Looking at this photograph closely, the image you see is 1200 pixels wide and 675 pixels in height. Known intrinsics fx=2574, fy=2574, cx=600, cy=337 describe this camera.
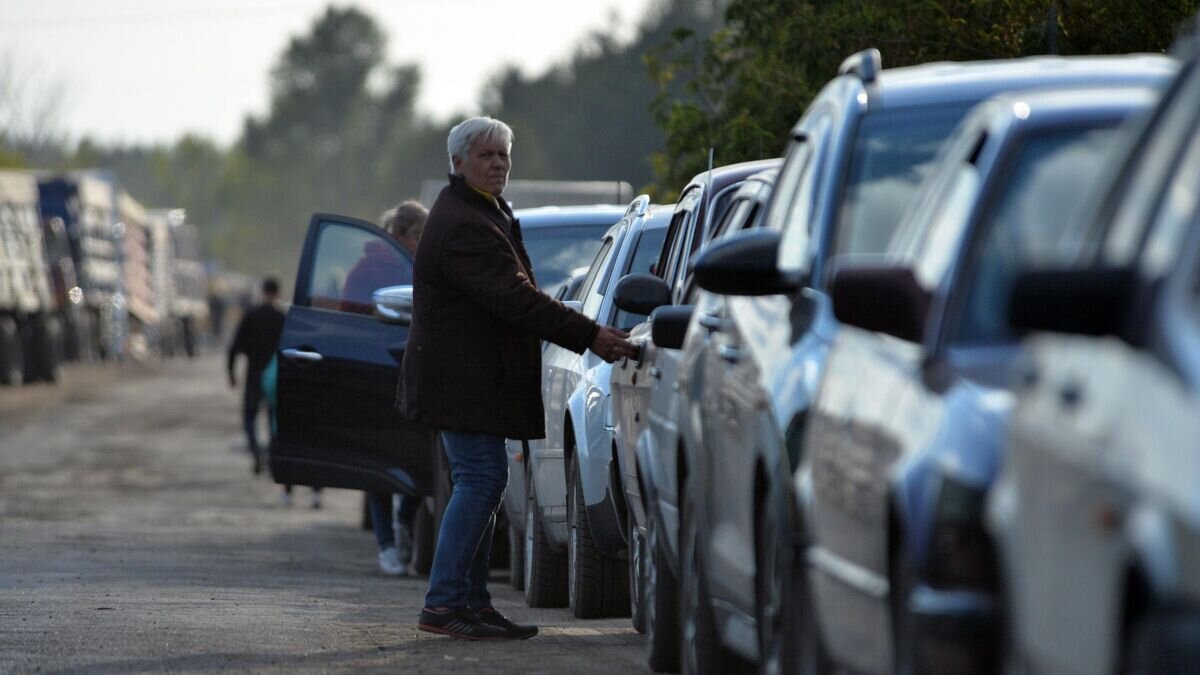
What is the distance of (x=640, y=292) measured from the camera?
8.37 metres

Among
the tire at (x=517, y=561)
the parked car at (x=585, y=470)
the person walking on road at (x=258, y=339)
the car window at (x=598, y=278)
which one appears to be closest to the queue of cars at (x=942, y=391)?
the parked car at (x=585, y=470)

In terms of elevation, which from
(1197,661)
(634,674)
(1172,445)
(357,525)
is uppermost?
(1172,445)

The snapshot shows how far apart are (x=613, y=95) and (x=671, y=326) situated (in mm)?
91307

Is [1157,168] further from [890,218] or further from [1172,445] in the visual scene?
[890,218]

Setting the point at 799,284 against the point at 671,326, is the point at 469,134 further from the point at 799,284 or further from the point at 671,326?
the point at 799,284

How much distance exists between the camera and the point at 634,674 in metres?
8.20

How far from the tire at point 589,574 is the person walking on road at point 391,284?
3.28 meters

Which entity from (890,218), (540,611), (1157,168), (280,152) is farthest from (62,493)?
(280,152)

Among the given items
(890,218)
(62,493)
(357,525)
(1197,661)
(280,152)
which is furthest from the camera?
(280,152)

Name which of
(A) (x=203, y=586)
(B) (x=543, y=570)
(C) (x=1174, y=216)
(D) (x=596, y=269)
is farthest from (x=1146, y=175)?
(A) (x=203, y=586)

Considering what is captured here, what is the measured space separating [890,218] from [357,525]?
15.5 meters

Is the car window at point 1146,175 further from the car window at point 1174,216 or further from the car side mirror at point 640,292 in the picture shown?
the car side mirror at point 640,292

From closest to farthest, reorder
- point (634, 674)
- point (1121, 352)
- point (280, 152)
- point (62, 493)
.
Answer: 1. point (1121, 352)
2. point (634, 674)
3. point (62, 493)
4. point (280, 152)

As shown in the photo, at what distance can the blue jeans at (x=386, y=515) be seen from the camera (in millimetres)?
14492
